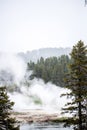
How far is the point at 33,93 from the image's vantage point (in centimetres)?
13312

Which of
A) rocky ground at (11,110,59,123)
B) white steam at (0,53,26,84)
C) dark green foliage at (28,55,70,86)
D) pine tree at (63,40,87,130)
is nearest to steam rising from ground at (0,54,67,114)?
white steam at (0,53,26,84)

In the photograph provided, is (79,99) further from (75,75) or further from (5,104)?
(5,104)

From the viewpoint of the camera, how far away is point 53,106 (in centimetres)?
11456

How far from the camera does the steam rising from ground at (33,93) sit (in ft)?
381

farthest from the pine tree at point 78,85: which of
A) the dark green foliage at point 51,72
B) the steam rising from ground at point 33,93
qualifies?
the dark green foliage at point 51,72

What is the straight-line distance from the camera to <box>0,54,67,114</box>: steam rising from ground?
116125 millimetres

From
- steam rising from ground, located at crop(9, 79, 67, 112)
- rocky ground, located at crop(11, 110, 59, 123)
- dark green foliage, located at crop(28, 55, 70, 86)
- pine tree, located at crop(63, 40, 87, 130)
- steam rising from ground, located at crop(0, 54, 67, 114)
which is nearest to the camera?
pine tree, located at crop(63, 40, 87, 130)

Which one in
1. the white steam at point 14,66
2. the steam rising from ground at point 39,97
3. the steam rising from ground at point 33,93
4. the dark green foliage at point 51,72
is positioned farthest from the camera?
the white steam at point 14,66

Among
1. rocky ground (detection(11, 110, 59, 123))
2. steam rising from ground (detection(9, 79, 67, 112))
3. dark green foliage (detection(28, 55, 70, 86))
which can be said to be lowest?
rocky ground (detection(11, 110, 59, 123))

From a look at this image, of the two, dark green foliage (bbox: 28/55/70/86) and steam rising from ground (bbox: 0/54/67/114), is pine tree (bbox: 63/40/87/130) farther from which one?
dark green foliage (bbox: 28/55/70/86)

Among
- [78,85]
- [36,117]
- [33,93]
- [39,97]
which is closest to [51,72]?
[33,93]

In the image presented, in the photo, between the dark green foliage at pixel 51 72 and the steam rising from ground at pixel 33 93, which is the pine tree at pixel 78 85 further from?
the dark green foliage at pixel 51 72

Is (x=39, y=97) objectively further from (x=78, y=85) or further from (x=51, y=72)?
(x=78, y=85)

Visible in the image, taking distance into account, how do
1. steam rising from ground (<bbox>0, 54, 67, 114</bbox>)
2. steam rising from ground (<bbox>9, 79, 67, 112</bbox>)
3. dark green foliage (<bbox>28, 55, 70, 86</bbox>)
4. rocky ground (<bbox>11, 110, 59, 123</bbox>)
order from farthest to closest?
dark green foliage (<bbox>28, 55, 70, 86</bbox>) < steam rising from ground (<bbox>0, 54, 67, 114</bbox>) < steam rising from ground (<bbox>9, 79, 67, 112</bbox>) < rocky ground (<bbox>11, 110, 59, 123</bbox>)
